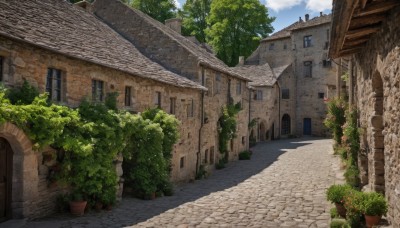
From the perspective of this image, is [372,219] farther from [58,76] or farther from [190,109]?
[190,109]

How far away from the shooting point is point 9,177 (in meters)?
8.86

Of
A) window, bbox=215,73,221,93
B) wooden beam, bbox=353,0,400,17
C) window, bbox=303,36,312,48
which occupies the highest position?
window, bbox=303,36,312,48

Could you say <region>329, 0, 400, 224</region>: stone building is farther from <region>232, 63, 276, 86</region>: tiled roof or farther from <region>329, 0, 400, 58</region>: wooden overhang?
<region>232, 63, 276, 86</region>: tiled roof

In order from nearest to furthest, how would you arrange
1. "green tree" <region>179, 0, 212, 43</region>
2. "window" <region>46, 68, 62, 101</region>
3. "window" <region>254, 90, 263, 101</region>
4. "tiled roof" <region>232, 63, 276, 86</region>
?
"window" <region>46, 68, 62, 101</region>
"tiled roof" <region>232, 63, 276, 86</region>
"window" <region>254, 90, 263, 101</region>
"green tree" <region>179, 0, 212, 43</region>

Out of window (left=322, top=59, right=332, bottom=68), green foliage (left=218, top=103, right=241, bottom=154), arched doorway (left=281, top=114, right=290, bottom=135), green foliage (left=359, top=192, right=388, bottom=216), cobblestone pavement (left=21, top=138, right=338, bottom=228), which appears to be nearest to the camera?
green foliage (left=359, top=192, right=388, bottom=216)

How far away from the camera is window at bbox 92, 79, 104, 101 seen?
39.7 feet

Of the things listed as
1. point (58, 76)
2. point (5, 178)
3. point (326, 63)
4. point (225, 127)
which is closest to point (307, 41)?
point (326, 63)

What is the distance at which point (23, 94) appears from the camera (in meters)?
8.84

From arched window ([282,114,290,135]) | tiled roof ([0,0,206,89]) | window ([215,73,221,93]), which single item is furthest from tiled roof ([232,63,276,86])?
tiled roof ([0,0,206,89])

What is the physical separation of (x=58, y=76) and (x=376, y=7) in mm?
8919

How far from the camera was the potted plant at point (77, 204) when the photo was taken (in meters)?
9.72

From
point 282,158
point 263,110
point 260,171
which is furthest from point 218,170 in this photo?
point 263,110

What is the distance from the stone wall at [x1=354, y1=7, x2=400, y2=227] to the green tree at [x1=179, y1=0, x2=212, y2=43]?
37.5 metres

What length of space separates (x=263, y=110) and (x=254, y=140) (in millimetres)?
4336
